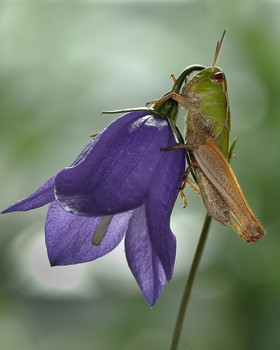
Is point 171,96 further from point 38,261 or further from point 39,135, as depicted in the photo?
point 39,135

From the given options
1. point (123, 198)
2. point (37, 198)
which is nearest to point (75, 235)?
point (37, 198)

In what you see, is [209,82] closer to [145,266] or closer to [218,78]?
[218,78]

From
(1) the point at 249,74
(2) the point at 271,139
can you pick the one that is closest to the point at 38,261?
(2) the point at 271,139

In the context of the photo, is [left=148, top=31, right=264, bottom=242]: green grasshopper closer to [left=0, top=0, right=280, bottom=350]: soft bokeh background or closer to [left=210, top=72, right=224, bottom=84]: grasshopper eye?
[left=210, top=72, right=224, bottom=84]: grasshopper eye

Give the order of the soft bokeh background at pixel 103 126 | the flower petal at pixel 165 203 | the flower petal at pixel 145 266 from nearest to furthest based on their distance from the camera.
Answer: the flower petal at pixel 165 203 < the flower petal at pixel 145 266 < the soft bokeh background at pixel 103 126

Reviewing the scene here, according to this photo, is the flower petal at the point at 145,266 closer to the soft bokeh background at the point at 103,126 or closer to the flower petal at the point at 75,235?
the flower petal at the point at 75,235

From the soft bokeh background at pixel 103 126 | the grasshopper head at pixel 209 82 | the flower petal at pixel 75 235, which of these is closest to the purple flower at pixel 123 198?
the flower petal at pixel 75 235

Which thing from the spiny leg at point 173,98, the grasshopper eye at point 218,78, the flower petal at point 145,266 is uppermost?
the grasshopper eye at point 218,78

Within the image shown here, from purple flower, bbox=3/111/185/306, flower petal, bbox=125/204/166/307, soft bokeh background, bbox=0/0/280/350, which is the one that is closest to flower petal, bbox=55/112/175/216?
purple flower, bbox=3/111/185/306
